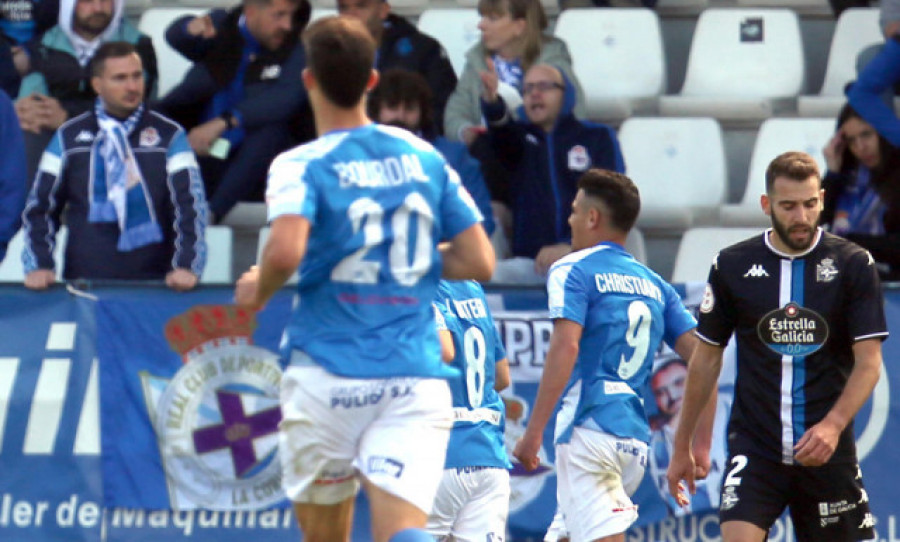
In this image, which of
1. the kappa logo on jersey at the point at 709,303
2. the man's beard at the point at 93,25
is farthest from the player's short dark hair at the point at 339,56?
the man's beard at the point at 93,25

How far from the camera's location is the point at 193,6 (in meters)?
11.5

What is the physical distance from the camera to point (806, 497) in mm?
6141

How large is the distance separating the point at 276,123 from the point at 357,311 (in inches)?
197

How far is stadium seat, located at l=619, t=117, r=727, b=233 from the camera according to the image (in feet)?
33.5

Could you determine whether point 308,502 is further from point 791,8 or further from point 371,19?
point 791,8

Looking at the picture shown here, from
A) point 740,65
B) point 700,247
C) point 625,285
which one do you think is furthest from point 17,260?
point 740,65

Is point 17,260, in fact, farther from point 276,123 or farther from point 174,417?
point 174,417

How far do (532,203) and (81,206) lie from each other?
8.13ft

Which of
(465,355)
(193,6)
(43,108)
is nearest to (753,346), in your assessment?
(465,355)

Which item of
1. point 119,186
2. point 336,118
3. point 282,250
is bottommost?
point 119,186

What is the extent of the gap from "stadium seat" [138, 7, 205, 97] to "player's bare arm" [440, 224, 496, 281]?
243 inches

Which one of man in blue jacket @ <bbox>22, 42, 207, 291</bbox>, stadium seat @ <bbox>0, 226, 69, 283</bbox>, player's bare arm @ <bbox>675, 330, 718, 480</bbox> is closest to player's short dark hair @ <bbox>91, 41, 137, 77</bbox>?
man in blue jacket @ <bbox>22, 42, 207, 291</bbox>

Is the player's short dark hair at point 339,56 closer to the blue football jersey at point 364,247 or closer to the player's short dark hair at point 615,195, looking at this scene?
the blue football jersey at point 364,247

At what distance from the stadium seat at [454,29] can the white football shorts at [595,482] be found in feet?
14.5
